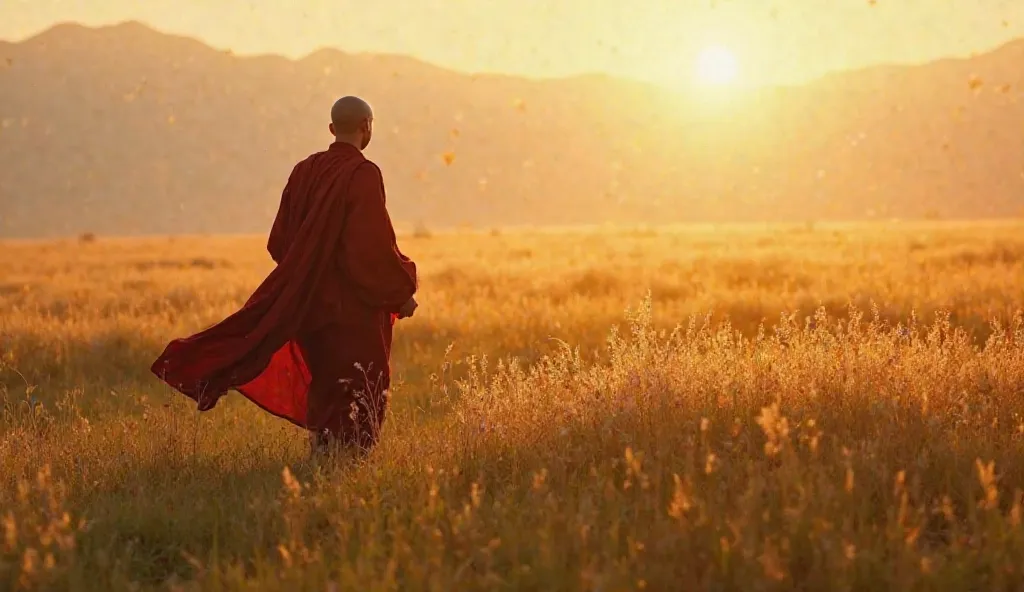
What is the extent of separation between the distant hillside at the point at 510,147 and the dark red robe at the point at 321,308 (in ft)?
420

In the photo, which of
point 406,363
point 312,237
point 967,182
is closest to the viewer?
point 312,237

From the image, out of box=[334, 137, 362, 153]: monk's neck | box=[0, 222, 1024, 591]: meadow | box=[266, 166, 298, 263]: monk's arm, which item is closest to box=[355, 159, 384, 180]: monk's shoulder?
box=[334, 137, 362, 153]: monk's neck

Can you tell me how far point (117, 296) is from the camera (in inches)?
716

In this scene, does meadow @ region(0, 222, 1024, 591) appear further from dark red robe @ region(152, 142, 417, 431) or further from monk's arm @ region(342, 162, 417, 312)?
monk's arm @ region(342, 162, 417, 312)

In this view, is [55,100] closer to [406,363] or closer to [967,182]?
[967,182]

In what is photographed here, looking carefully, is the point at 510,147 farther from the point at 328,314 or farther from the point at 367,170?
the point at 328,314

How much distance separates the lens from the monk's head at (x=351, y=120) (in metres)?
6.30

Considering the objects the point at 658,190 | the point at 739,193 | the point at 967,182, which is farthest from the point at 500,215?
the point at 967,182

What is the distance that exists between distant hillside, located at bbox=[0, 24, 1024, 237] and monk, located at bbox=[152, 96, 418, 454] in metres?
128

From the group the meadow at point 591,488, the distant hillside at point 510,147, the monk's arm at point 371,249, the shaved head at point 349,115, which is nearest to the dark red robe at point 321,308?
the monk's arm at point 371,249

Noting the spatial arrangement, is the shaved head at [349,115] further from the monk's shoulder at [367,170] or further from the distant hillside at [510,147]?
the distant hillside at [510,147]

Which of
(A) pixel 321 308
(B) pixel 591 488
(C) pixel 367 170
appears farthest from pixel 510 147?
(B) pixel 591 488

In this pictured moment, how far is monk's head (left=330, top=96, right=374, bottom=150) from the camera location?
20.7ft

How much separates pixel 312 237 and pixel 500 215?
139508 mm
